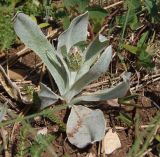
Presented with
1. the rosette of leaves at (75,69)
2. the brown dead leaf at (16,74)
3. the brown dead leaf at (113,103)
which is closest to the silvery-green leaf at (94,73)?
the rosette of leaves at (75,69)

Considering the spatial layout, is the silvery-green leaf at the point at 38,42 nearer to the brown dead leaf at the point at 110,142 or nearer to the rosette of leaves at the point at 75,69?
the rosette of leaves at the point at 75,69

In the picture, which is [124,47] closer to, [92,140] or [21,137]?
[92,140]

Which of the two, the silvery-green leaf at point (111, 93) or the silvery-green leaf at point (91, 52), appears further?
the silvery-green leaf at point (91, 52)

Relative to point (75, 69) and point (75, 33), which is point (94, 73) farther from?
Answer: point (75, 33)

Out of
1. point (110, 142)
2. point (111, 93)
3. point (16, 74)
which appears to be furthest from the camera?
point (16, 74)

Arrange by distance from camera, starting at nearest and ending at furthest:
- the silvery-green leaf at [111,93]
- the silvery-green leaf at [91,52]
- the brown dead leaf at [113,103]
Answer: the silvery-green leaf at [111,93], the silvery-green leaf at [91,52], the brown dead leaf at [113,103]

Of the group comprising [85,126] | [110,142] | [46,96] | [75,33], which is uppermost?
[75,33]

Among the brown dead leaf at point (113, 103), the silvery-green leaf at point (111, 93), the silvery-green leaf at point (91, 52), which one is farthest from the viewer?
the brown dead leaf at point (113, 103)

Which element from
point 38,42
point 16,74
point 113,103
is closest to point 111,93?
point 113,103
